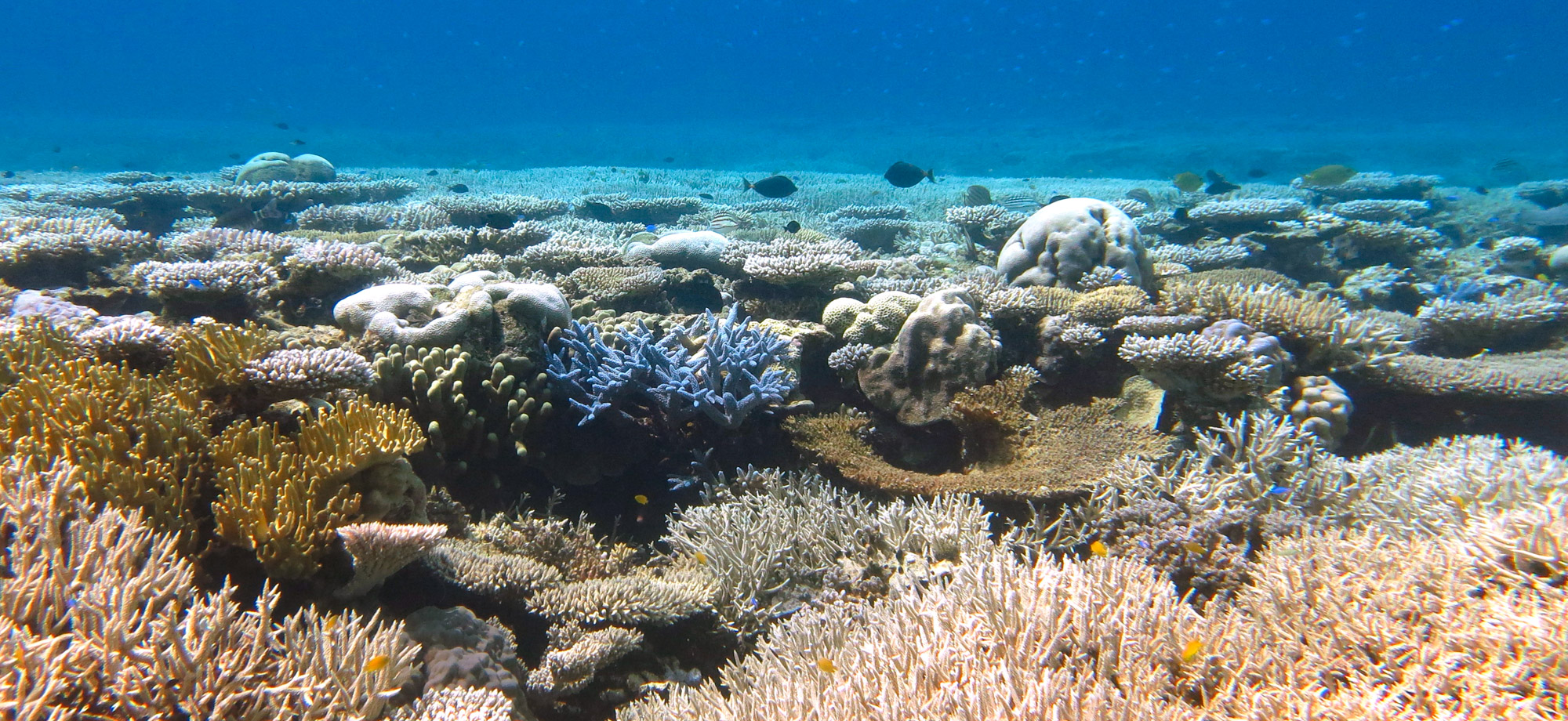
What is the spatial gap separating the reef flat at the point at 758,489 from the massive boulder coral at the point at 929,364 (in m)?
0.03

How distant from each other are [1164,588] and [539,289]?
4.14 meters

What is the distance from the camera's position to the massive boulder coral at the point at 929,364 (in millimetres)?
4594

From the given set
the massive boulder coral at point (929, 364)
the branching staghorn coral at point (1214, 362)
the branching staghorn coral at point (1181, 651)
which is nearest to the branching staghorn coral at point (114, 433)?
the branching staghorn coral at point (1181, 651)

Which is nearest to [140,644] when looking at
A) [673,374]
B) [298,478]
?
[298,478]

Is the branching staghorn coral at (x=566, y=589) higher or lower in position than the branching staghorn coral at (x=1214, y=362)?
lower

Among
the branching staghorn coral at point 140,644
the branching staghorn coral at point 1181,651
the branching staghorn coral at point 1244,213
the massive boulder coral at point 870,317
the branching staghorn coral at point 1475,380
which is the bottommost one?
the branching staghorn coral at point 1181,651

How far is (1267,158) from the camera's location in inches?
1431

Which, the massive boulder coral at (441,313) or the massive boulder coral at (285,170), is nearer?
the massive boulder coral at (441,313)

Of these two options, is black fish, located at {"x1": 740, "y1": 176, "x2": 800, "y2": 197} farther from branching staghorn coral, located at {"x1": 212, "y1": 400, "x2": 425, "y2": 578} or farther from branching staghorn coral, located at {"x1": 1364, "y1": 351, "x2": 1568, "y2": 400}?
branching staghorn coral, located at {"x1": 212, "y1": 400, "x2": 425, "y2": 578}

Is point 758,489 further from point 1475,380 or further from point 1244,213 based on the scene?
point 1244,213

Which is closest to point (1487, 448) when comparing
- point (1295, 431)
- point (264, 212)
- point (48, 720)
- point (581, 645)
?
point (1295, 431)

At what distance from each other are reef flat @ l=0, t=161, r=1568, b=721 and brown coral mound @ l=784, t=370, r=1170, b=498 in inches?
1.2

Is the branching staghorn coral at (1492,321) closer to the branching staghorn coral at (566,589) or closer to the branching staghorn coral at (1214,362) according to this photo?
the branching staghorn coral at (1214,362)

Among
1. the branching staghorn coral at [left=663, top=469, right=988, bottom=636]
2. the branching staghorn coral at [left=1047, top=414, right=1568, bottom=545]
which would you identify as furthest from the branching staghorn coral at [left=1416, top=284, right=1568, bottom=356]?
the branching staghorn coral at [left=663, top=469, right=988, bottom=636]
